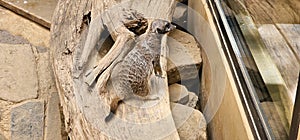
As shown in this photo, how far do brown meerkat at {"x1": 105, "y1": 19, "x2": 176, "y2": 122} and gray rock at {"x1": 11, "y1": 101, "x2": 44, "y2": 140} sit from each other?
1.97ft

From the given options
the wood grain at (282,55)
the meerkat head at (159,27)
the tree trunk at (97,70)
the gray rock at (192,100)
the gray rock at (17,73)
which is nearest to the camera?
the wood grain at (282,55)

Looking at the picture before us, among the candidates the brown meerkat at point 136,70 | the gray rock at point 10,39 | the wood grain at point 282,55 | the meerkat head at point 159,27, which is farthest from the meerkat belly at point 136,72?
the gray rock at point 10,39

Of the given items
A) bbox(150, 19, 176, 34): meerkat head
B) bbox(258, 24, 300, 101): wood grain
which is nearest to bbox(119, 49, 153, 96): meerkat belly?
bbox(150, 19, 176, 34): meerkat head

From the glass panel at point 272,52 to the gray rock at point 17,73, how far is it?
1.06 m

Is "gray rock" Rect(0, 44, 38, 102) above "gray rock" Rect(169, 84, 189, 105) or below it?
below

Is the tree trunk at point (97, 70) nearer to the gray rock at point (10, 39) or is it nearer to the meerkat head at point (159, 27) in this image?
the meerkat head at point (159, 27)

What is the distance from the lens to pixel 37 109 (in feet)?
6.45

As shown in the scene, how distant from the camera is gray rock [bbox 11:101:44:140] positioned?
1844 millimetres

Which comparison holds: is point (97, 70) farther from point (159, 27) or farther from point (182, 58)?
point (182, 58)

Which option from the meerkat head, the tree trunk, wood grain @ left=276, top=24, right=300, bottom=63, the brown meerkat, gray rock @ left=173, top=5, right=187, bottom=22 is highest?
wood grain @ left=276, top=24, right=300, bottom=63

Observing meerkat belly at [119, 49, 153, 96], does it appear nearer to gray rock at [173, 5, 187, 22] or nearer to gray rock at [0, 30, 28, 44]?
gray rock at [173, 5, 187, 22]

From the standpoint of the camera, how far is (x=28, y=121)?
190cm

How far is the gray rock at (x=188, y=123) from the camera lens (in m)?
1.50

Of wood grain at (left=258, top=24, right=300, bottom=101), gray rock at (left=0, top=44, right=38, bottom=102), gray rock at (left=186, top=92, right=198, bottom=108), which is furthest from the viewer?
gray rock at (left=0, top=44, right=38, bottom=102)
